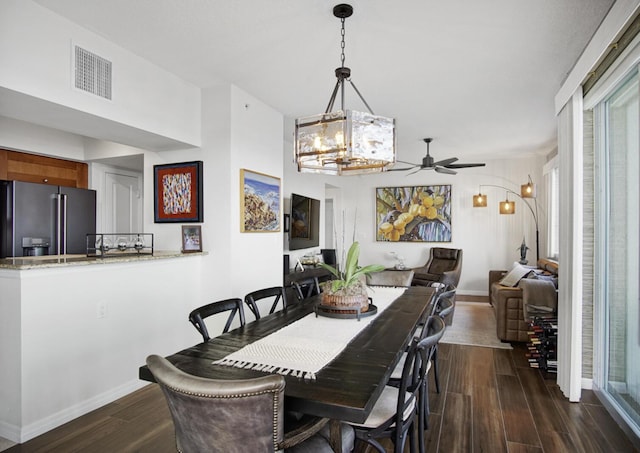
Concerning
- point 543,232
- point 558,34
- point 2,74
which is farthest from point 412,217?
point 2,74

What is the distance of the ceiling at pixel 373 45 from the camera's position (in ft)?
7.38

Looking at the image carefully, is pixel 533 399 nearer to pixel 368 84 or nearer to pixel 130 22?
pixel 368 84

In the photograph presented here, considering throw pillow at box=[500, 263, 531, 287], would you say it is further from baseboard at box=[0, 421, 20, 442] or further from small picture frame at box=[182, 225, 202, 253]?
baseboard at box=[0, 421, 20, 442]

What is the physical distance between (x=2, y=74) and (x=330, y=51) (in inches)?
80.0

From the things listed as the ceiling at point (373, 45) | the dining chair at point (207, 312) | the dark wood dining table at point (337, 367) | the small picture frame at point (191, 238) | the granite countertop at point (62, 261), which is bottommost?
the dark wood dining table at point (337, 367)

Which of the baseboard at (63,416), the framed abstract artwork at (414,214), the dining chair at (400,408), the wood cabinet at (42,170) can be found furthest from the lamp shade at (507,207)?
the wood cabinet at (42,170)

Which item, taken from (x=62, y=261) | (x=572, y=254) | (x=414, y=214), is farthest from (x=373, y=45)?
(x=414, y=214)

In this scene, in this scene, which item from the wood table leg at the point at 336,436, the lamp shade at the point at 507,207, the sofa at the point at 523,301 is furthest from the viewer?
the lamp shade at the point at 507,207

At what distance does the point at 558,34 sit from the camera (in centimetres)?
254

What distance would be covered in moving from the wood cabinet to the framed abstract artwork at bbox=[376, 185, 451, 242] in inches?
212

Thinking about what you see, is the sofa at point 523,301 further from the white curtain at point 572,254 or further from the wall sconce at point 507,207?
the wall sconce at point 507,207

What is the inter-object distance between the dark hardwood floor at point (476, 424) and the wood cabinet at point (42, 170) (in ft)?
9.58

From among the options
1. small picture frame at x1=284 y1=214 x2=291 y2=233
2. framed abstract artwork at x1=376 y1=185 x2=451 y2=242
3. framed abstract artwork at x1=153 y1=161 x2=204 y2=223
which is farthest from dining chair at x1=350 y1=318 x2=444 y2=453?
framed abstract artwork at x1=376 y1=185 x2=451 y2=242

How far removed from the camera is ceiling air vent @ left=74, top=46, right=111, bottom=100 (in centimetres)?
250
